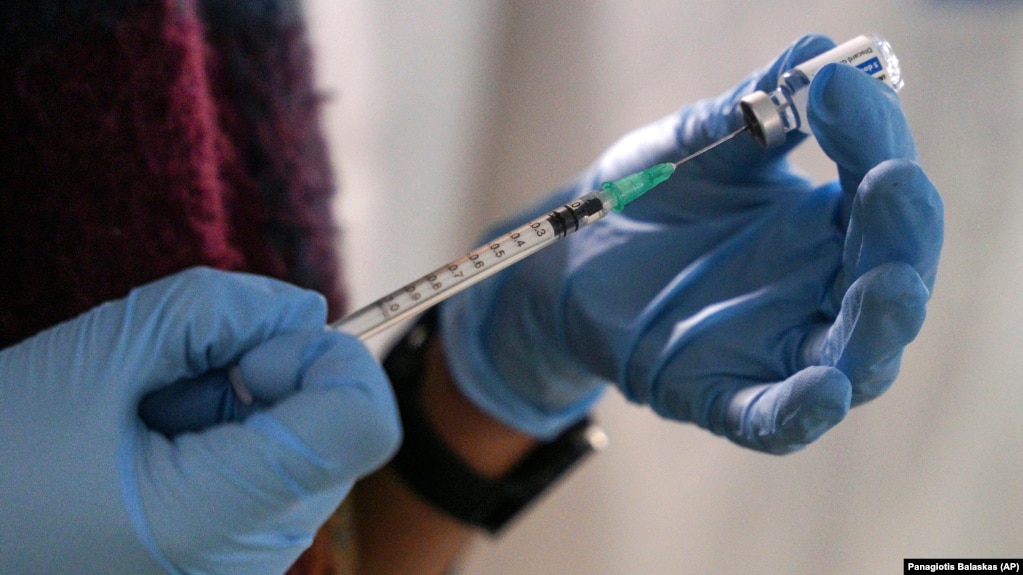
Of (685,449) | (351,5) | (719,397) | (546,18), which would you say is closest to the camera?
(719,397)

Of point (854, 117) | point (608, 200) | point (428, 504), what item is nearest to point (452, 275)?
point (608, 200)

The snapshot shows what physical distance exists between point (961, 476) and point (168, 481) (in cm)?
105

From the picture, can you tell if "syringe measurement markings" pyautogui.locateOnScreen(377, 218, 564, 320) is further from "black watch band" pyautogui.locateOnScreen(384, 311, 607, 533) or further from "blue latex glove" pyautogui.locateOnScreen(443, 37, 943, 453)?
"black watch band" pyautogui.locateOnScreen(384, 311, 607, 533)

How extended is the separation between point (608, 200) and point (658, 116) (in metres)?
0.71

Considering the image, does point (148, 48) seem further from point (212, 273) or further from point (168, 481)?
point (168, 481)

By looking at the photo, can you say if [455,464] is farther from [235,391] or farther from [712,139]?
[712,139]

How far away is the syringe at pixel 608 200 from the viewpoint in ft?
2.15

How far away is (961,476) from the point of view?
0.97 metres

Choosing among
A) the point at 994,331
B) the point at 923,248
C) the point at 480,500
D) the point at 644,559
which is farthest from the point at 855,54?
the point at 644,559

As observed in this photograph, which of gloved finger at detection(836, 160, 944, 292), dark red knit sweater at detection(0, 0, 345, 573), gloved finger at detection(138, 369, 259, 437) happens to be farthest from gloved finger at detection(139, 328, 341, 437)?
gloved finger at detection(836, 160, 944, 292)

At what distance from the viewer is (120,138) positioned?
0.72m

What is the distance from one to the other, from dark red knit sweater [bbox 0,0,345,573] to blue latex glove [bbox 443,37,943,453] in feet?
1.33

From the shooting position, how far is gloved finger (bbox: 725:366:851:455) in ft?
1.76

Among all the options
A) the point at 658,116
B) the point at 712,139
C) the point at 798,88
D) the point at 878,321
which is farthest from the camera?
the point at 658,116
